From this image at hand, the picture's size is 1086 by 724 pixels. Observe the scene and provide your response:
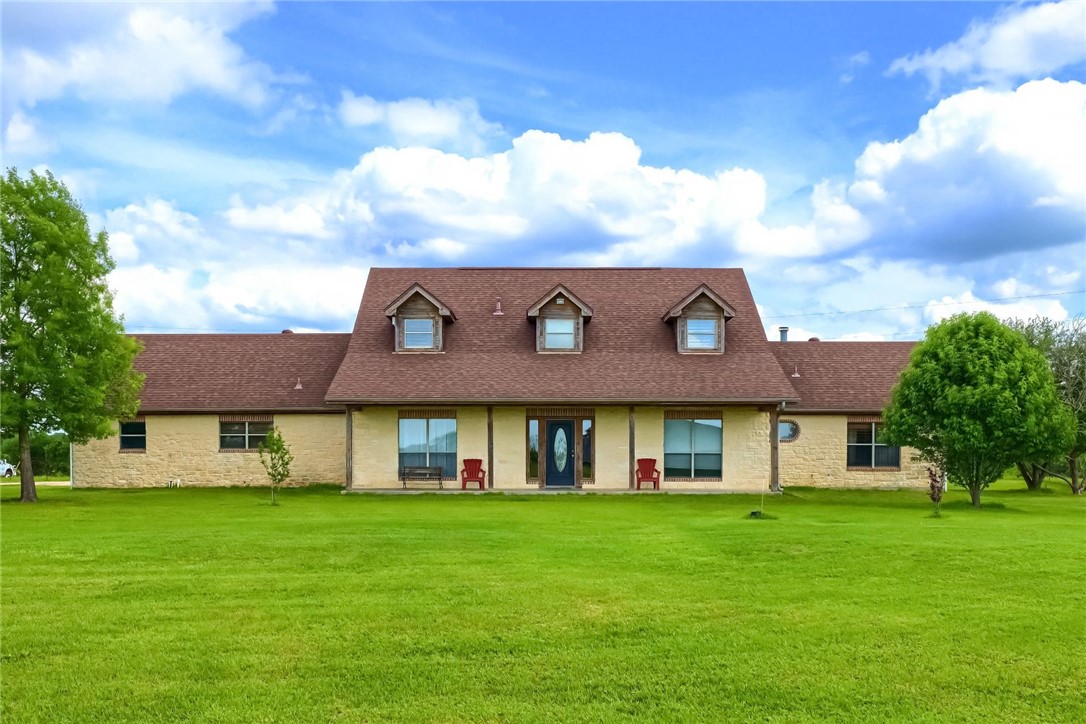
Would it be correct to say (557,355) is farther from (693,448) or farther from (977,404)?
(977,404)

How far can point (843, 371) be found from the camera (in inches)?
1203

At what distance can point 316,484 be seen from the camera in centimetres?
2842

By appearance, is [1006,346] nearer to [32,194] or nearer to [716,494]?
[716,494]

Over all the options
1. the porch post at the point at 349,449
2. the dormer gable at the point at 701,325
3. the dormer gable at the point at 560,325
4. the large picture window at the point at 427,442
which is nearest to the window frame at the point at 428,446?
the large picture window at the point at 427,442

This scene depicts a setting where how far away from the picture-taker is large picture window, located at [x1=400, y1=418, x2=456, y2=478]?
86.7 ft

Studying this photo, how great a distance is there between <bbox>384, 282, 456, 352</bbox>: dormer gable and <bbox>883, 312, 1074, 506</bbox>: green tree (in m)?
14.0

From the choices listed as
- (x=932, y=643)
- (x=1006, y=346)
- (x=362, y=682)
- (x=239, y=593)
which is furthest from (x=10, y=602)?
(x=1006, y=346)

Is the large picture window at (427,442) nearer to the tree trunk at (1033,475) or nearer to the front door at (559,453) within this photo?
the front door at (559,453)

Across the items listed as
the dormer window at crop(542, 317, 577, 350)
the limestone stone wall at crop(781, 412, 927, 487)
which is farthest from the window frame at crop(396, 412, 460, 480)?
the limestone stone wall at crop(781, 412, 927, 487)

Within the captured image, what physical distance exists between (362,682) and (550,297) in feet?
68.2

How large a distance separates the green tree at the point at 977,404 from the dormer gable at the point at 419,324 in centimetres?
1397

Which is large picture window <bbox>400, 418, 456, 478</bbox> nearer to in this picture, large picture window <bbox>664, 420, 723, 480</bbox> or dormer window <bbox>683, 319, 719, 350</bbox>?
large picture window <bbox>664, 420, 723, 480</bbox>

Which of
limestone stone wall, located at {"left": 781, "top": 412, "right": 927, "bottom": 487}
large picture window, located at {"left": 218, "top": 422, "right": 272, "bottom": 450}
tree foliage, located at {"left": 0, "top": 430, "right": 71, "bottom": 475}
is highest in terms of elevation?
large picture window, located at {"left": 218, "top": 422, "right": 272, "bottom": 450}

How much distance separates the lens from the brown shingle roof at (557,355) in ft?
84.5
